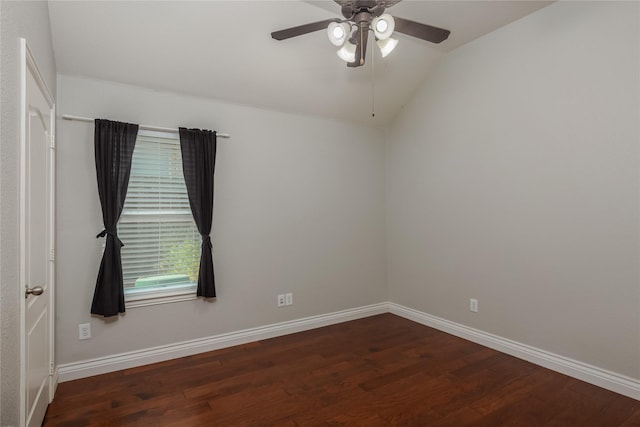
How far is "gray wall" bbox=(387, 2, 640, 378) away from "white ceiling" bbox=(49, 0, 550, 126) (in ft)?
1.30

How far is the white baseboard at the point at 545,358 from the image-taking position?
2.45 metres

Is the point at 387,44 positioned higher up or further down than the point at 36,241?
higher up

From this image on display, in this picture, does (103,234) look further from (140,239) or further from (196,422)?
(196,422)

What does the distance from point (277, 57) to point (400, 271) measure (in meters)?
2.80

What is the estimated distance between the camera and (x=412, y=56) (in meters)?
3.56

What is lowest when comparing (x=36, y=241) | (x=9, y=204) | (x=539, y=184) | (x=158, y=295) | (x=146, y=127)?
(x=158, y=295)

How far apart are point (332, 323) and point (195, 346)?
1.53 metres

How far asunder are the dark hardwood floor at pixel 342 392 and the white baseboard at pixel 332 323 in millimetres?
69

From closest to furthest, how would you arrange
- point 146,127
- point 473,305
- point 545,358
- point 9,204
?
1. point 9,204
2. point 545,358
3. point 146,127
4. point 473,305

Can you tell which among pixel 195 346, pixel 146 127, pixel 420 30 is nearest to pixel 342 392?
pixel 195 346

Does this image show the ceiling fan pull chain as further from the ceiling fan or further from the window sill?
the window sill

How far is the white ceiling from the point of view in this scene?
2.54 meters

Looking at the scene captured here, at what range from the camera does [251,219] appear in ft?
11.6

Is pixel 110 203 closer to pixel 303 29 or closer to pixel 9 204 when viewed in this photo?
pixel 9 204
